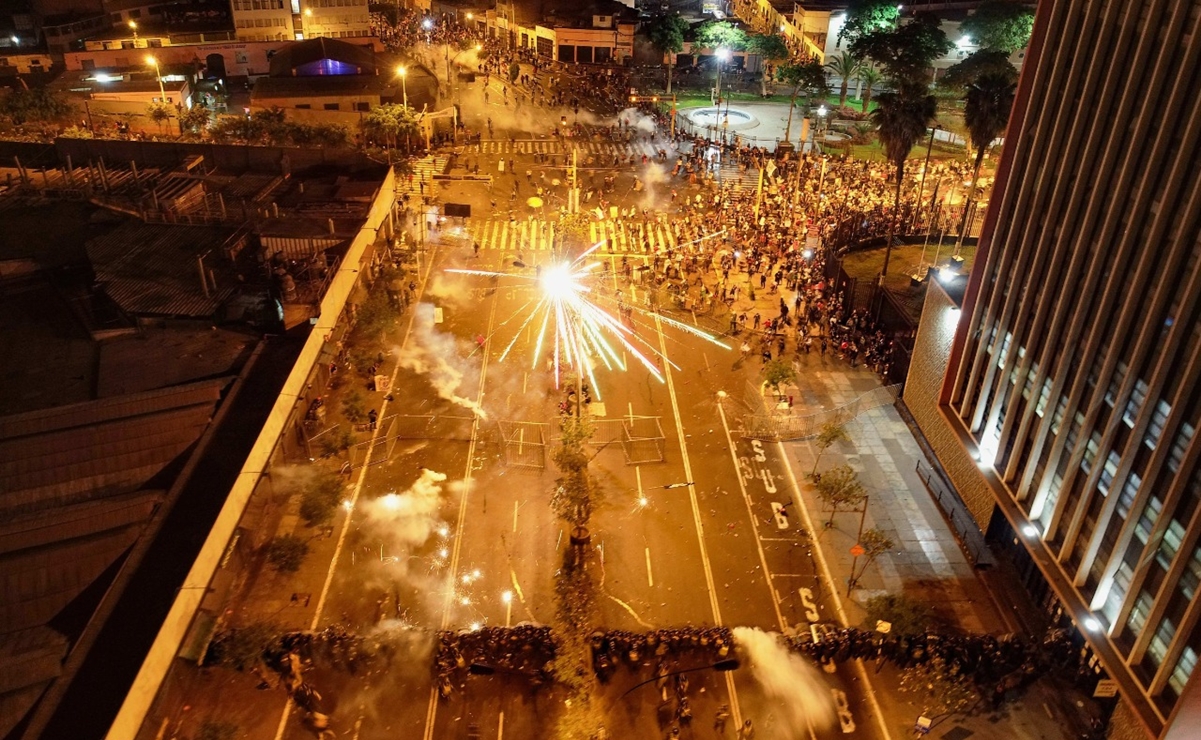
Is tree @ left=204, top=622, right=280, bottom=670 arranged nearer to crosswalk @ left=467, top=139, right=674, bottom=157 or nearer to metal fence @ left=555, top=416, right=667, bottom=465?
metal fence @ left=555, top=416, right=667, bottom=465

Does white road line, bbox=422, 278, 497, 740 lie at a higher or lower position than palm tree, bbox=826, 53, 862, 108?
lower

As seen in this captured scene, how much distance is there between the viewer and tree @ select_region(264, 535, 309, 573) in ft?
98.7

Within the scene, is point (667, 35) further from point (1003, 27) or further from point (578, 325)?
point (578, 325)

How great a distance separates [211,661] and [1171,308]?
1147 inches

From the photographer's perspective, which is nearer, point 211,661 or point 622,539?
point 211,661

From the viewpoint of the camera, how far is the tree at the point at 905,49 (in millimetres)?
87750

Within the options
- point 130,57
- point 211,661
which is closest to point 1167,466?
point 211,661

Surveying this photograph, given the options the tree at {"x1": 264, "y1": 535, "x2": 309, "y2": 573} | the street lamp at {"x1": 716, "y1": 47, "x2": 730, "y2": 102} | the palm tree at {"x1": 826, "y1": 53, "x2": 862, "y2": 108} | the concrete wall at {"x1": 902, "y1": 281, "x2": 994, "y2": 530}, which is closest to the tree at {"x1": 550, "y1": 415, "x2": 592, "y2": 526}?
the tree at {"x1": 264, "y1": 535, "x2": 309, "y2": 573}

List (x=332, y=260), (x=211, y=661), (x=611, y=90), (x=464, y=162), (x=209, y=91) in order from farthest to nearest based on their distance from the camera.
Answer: (x=611, y=90), (x=209, y=91), (x=464, y=162), (x=332, y=260), (x=211, y=661)

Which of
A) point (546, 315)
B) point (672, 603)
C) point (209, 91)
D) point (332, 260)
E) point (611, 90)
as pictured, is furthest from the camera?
point (611, 90)

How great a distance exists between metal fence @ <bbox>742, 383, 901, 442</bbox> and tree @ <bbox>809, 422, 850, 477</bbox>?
38 centimetres

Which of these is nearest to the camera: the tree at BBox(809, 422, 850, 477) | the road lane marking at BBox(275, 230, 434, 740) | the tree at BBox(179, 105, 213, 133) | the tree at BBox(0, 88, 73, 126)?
the road lane marking at BBox(275, 230, 434, 740)

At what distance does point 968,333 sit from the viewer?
103ft

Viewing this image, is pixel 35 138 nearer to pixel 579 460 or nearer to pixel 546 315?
pixel 546 315
